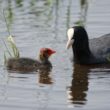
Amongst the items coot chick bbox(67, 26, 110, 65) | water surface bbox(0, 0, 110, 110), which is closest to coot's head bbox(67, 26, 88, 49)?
coot chick bbox(67, 26, 110, 65)

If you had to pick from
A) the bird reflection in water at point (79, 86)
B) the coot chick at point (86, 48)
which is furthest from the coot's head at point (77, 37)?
the bird reflection in water at point (79, 86)

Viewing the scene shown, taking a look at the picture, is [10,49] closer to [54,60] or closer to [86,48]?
[54,60]

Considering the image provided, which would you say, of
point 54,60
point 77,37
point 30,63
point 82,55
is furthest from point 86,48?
point 30,63

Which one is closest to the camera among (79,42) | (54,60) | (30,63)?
(30,63)

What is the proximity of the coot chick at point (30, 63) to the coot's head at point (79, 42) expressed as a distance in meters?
0.55

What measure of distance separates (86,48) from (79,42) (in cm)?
18

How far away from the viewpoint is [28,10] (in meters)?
15.4

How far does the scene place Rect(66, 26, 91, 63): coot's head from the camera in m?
12.1

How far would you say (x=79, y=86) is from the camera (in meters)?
10.5

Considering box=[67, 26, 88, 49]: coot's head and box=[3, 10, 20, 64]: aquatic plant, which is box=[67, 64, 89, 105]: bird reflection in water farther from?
box=[3, 10, 20, 64]: aquatic plant

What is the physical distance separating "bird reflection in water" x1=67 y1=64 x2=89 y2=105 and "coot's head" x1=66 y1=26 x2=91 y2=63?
15.2 inches

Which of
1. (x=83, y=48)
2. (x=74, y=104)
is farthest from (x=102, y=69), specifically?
(x=74, y=104)

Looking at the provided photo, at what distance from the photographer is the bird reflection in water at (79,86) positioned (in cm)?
966

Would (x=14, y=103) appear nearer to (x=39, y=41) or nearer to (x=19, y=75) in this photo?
(x=19, y=75)
